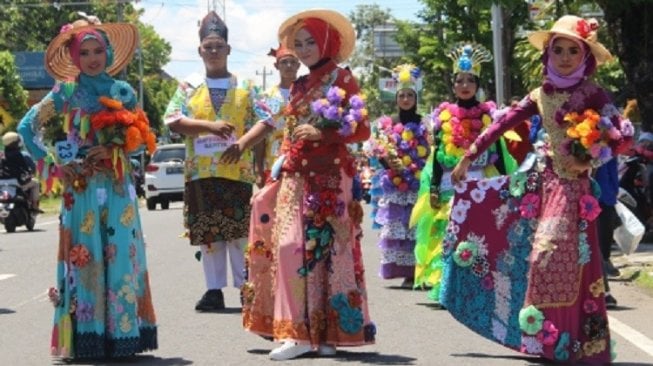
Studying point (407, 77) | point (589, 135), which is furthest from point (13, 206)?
point (589, 135)

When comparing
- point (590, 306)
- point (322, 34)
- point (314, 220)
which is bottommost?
point (590, 306)

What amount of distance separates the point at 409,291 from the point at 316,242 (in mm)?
4985

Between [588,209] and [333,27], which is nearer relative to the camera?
[588,209]

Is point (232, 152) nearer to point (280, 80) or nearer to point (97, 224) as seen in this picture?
point (97, 224)

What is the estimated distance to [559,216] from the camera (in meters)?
8.44

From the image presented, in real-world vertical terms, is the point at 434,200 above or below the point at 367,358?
above

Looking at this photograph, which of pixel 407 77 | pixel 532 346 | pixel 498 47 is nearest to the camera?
pixel 532 346

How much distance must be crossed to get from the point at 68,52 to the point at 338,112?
1.71 m

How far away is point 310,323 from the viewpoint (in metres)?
8.81

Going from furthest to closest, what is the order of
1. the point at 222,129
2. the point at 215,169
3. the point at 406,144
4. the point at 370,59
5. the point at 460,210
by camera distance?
the point at 370,59 < the point at 406,144 < the point at 215,169 < the point at 222,129 < the point at 460,210

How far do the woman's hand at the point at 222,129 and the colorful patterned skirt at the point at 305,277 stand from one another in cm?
155

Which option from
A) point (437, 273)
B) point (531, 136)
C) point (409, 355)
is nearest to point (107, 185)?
point (409, 355)

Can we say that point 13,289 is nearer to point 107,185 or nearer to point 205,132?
point 205,132

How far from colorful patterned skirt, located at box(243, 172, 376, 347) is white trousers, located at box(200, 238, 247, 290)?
2.62m
